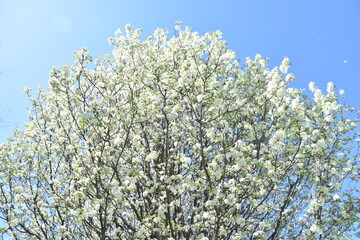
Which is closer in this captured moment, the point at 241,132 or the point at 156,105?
the point at 156,105

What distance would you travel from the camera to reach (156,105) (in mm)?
8523

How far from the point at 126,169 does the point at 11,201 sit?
207 inches

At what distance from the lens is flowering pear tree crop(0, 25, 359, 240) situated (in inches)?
302

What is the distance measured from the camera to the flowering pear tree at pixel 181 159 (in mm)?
7668

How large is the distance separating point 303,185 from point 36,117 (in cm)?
974

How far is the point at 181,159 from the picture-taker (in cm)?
773

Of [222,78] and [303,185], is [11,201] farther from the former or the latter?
[303,185]

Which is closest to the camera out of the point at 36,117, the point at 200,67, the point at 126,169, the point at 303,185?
the point at 126,169

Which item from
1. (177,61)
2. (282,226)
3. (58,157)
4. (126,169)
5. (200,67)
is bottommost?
(282,226)

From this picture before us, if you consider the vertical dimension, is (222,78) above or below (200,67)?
above

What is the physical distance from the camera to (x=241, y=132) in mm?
10383

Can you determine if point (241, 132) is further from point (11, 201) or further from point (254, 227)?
point (11, 201)

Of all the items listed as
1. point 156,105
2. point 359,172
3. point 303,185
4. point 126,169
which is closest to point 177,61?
point 156,105

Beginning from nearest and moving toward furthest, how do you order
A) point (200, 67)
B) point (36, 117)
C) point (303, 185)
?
point (200, 67) < point (303, 185) < point (36, 117)
